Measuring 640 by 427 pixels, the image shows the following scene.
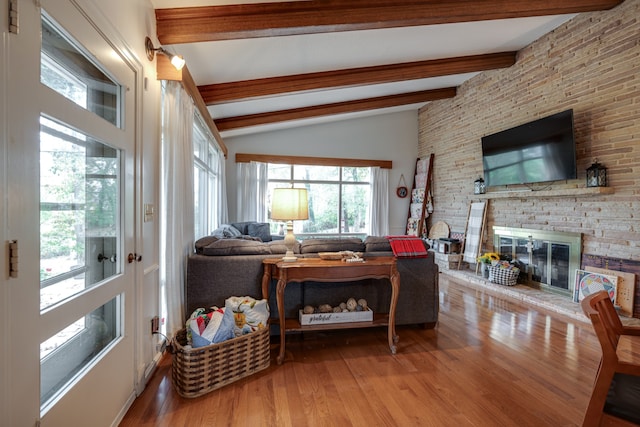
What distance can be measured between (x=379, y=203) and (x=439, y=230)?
1488mm

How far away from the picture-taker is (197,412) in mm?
1778

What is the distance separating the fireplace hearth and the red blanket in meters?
2.31

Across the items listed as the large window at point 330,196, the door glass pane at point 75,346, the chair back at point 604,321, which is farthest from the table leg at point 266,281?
the large window at point 330,196

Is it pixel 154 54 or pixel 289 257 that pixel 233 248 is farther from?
pixel 154 54

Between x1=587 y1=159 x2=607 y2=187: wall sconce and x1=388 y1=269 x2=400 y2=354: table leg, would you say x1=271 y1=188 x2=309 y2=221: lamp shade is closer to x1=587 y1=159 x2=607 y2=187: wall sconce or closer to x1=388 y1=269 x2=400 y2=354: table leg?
x1=388 y1=269 x2=400 y2=354: table leg

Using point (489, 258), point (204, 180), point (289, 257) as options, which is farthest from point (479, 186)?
point (204, 180)

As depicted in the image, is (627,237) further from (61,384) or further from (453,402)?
(61,384)

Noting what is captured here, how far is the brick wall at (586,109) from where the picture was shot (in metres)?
3.26

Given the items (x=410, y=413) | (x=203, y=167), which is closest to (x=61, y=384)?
(x=410, y=413)

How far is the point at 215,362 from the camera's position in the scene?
6.56ft

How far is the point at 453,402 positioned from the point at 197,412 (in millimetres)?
1521

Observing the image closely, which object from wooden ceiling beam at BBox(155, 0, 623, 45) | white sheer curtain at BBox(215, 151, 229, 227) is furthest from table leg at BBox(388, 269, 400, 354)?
white sheer curtain at BBox(215, 151, 229, 227)

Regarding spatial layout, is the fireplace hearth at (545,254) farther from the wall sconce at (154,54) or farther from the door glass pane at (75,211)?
the door glass pane at (75,211)

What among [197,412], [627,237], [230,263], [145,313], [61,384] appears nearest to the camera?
[61,384]
